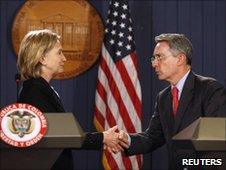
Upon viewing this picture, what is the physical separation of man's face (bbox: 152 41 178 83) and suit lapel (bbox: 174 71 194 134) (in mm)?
182

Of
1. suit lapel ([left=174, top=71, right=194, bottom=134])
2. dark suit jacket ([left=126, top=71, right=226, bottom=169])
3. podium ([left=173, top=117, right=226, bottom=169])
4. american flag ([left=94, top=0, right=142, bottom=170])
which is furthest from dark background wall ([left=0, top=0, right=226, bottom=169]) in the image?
podium ([left=173, top=117, right=226, bottom=169])

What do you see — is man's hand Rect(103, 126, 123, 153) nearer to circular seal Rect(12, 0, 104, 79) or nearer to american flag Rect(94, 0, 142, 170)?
american flag Rect(94, 0, 142, 170)

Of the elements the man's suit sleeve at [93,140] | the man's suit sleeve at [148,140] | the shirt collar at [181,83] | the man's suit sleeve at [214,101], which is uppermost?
the shirt collar at [181,83]

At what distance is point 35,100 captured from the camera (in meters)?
2.13

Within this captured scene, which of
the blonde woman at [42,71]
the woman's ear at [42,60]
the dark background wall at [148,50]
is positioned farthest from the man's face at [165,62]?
the dark background wall at [148,50]

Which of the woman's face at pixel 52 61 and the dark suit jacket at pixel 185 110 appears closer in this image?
the woman's face at pixel 52 61

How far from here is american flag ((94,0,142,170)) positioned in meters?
4.35

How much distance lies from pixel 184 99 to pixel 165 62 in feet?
1.39

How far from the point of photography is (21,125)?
1.38 metres

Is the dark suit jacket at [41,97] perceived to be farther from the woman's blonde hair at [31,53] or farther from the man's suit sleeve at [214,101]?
the man's suit sleeve at [214,101]

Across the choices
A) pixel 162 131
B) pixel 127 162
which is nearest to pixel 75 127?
pixel 162 131

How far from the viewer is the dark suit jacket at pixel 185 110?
246 cm

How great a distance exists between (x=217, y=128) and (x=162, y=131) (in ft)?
4.85

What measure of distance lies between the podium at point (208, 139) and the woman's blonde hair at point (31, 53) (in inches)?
40.6
